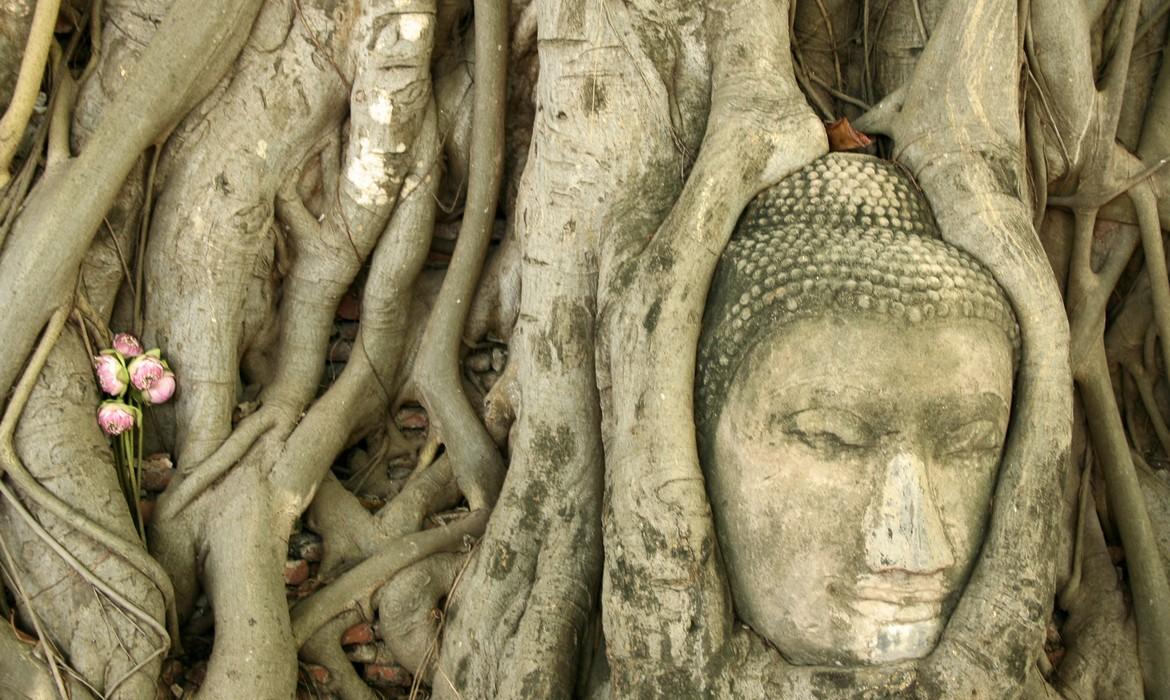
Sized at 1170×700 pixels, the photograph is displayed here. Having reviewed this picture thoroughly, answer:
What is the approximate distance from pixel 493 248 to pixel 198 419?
39.0 inches

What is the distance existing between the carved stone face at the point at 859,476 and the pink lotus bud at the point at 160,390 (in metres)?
1.62

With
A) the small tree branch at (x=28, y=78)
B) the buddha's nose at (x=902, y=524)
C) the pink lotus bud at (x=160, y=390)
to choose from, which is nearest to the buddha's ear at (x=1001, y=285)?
the buddha's nose at (x=902, y=524)

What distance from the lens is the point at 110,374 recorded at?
2896 mm

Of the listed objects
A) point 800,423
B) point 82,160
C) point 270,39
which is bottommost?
point 800,423

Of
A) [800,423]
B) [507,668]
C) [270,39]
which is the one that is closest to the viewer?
[800,423]

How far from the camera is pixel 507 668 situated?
95.7 inches

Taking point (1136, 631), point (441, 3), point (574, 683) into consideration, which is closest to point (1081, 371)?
point (1136, 631)

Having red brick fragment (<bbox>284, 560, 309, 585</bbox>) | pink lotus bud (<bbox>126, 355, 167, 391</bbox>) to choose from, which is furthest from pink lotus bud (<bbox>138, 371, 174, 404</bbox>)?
red brick fragment (<bbox>284, 560, 309, 585</bbox>)

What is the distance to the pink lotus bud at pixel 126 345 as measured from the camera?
298cm

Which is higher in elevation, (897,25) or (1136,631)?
(897,25)

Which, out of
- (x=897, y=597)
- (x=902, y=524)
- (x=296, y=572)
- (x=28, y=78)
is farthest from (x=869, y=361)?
(x=28, y=78)

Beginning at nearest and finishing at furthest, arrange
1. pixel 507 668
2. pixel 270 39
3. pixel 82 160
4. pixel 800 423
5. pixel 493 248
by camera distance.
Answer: pixel 800 423 < pixel 507 668 < pixel 82 160 < pixel 270 39 < pixel 493 248

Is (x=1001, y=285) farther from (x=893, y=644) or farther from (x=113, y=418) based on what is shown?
(x=113, y=418)

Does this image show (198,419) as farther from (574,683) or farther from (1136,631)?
(1136,631)
